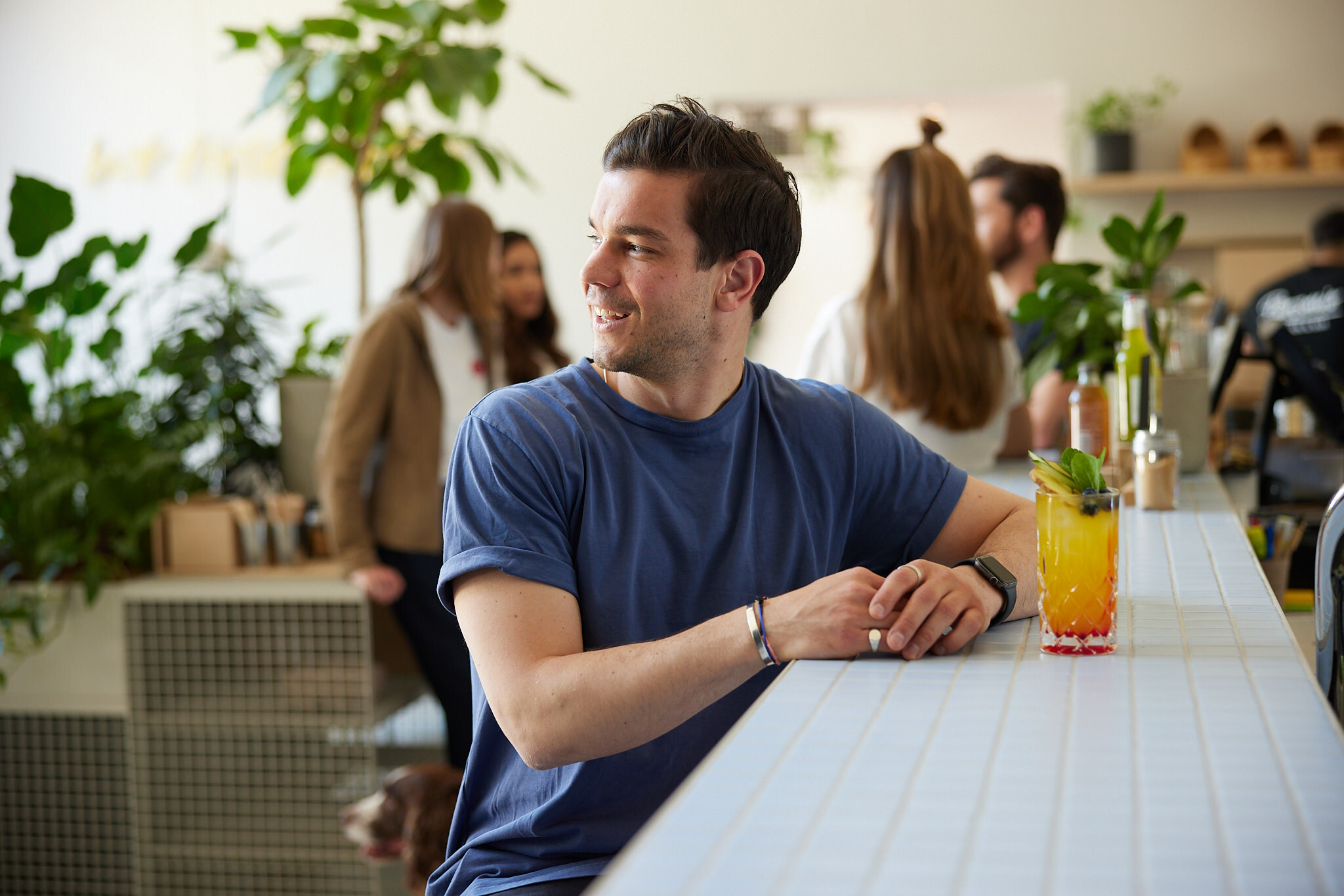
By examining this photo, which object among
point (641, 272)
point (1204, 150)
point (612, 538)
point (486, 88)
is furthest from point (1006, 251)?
point (1204, 150)

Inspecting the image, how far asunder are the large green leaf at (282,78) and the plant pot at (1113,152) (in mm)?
3428

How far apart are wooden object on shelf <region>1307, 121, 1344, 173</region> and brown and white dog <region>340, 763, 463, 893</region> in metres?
4.59

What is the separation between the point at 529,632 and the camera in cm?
113

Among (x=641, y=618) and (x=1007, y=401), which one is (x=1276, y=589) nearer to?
(x=1007, y=401)

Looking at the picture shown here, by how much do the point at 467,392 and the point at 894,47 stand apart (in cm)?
328

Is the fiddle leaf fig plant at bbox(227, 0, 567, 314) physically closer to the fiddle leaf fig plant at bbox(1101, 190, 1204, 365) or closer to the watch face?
the fiddle leaf fig plant at bbox(1101, 190, 1204, 365)

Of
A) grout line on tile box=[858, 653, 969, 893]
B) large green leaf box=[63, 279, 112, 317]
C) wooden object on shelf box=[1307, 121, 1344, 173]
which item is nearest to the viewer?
grout line on tile box=[858, 653, 969, 893]

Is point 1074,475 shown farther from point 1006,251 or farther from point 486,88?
point 486,88

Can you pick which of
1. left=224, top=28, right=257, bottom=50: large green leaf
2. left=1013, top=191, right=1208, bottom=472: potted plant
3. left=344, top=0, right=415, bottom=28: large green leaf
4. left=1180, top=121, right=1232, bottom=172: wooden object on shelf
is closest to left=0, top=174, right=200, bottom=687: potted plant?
left=224, top=28, right=257, bottom=50: large green leaf

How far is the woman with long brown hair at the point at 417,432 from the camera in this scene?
9.48ft

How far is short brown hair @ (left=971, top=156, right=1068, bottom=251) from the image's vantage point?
3.04m

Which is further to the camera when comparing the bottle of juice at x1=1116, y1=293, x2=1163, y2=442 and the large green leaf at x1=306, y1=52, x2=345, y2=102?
the large green leaf at x1=306, y1=52, x2=345, y2=102

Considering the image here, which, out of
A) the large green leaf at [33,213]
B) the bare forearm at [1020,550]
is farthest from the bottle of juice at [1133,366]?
the large green leaf at [33,213]

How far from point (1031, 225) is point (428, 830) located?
204 centimetres
